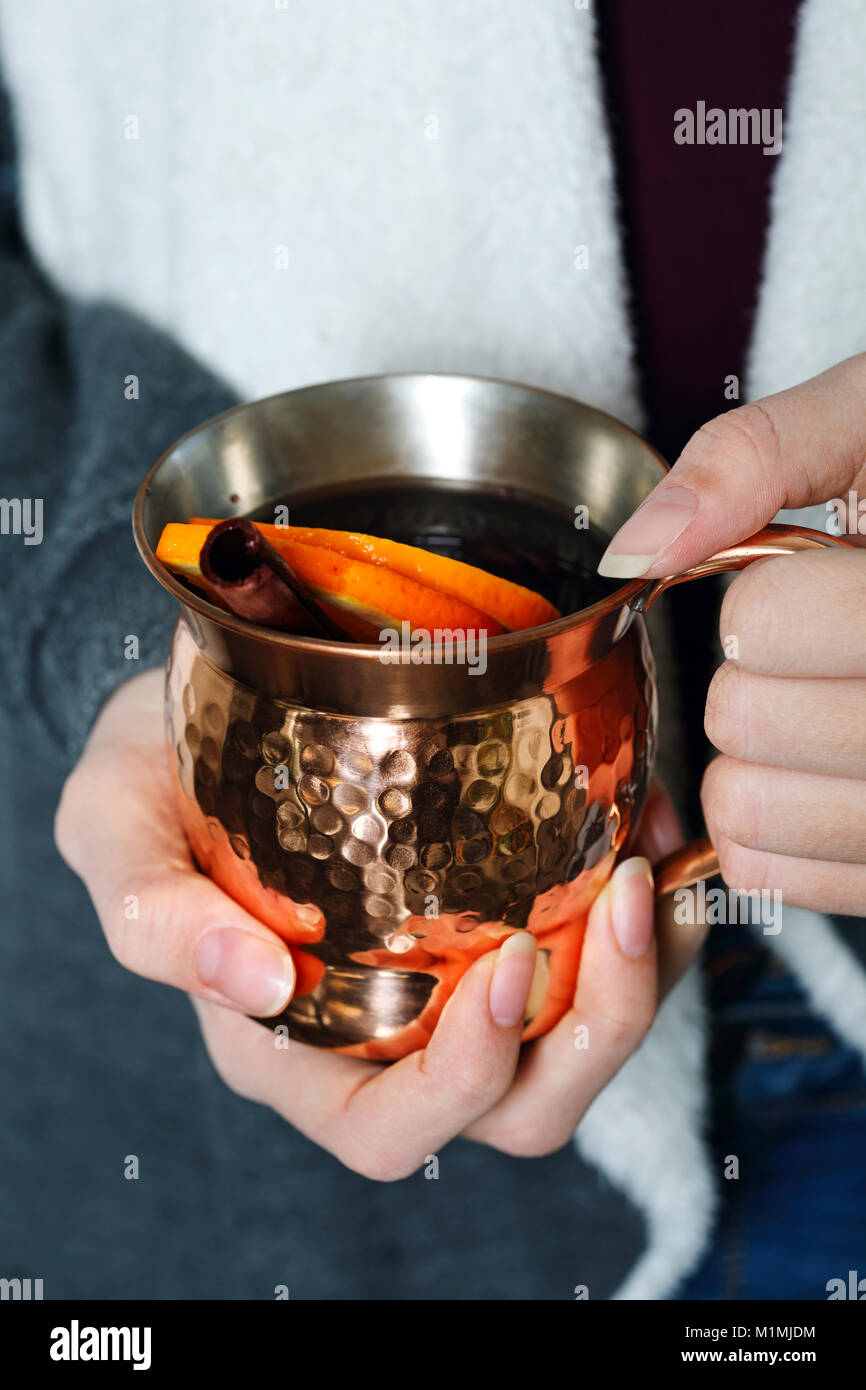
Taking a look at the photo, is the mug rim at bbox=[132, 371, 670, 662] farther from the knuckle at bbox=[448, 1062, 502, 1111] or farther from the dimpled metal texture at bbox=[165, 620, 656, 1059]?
the knuckle at bbox=[448, 1062, 502, 1111]

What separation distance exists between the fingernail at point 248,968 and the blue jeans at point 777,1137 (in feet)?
1.58

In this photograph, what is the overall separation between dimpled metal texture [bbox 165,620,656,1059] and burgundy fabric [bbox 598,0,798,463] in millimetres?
309

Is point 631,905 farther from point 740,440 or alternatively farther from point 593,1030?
point 740,440

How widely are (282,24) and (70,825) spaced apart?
53cm

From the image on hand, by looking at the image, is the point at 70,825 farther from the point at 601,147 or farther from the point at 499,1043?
the point at 601,147

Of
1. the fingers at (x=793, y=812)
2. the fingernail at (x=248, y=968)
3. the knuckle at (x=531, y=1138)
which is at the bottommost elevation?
the knuckle at (x=531, y=1138)

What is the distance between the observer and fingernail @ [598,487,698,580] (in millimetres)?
363

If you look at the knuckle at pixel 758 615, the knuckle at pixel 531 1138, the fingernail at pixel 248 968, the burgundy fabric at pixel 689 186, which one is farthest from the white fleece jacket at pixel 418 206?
the fingernail at pixel 248 968

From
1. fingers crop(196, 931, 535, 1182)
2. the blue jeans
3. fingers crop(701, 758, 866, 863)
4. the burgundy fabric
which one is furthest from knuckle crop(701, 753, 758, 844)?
the blue jeans

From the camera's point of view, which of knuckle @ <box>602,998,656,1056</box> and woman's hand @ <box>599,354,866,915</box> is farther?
knuckle @ <box>602,998,656,1056</box>

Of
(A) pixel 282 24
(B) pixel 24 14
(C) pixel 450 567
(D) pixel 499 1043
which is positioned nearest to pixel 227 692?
(C) pixel 450 567

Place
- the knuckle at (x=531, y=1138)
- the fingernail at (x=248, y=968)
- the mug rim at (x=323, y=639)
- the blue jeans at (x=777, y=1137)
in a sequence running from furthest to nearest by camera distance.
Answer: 1. the blue jeans at (x=777, y=1137)
2. the knuckle at (x=531, y=1138)
3. the fingernail at (x=248, y=968)
4. the mug rim at (x=323, y=639)

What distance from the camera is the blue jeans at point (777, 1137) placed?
759mm

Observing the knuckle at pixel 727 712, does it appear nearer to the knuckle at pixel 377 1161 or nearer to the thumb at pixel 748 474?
the thumb at pixel 748 474
